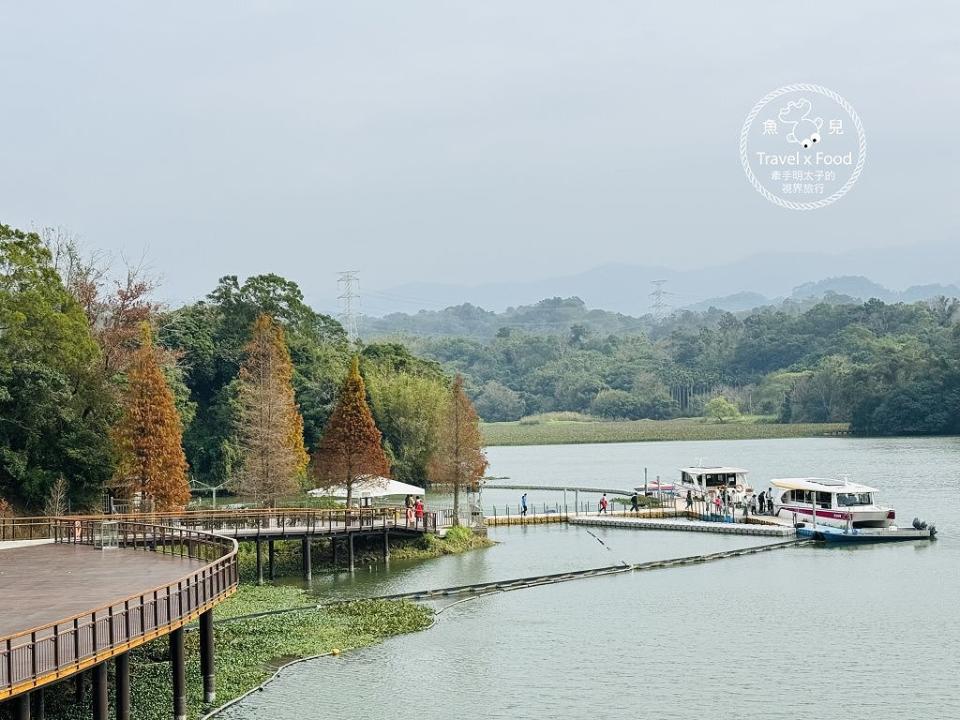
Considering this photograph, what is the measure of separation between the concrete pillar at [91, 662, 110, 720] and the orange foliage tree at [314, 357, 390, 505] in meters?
35.3

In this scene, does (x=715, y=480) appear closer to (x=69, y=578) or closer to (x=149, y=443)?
(x=149, y=443)

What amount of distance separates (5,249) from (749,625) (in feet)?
105

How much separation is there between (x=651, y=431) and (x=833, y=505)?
104 m

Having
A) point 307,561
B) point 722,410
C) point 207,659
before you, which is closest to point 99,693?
point 207,659

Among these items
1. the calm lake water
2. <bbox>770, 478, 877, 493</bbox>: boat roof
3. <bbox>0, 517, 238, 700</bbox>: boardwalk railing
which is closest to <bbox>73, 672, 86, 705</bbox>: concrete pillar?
<bbox>0, 517, 238, 700</bbox>: boardwalk railing

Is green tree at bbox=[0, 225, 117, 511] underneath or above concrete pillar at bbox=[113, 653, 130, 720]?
above

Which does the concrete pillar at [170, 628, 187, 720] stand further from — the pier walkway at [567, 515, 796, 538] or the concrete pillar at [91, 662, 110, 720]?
the pier walkway at [567, 515, 796, 538]

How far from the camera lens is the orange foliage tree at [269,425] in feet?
201

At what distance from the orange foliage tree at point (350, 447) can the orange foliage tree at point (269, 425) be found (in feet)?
6.34

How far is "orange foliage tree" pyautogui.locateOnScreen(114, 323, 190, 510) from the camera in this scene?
173 ft

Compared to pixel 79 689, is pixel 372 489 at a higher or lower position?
higher

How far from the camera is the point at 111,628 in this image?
23984mm

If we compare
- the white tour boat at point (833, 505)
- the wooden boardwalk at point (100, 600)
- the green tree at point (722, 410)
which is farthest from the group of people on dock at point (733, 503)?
the green tree at point (722, 410)

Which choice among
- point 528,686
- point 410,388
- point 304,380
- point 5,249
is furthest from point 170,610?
point 410,388
